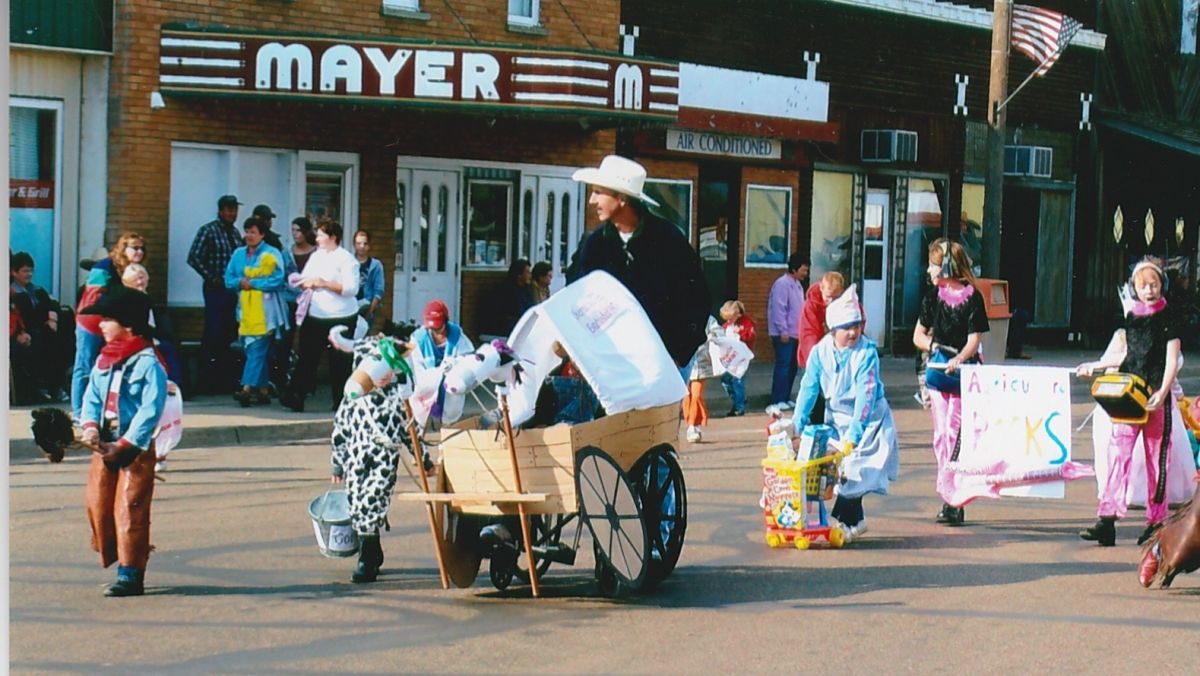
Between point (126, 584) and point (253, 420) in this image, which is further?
point (253, 420)

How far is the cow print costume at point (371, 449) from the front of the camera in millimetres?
8844

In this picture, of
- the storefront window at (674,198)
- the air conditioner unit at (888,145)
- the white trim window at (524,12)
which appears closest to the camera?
the white trim window at (524,12)

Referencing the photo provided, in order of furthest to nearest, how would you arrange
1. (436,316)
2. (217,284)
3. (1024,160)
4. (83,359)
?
(1024,160) → (217,284) → (83,359) → (436,316)

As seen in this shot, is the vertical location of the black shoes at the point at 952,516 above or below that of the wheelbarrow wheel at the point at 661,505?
below

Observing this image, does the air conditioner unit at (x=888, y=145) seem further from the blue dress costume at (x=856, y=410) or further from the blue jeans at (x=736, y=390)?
the blue dress costume at (x=856, y=410)

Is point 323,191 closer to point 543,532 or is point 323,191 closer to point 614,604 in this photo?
point 543,532

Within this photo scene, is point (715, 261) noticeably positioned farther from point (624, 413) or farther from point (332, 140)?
point (624, 413)

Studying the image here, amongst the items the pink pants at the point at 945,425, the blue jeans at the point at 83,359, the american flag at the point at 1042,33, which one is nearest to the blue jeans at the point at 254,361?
the blue jeans at the point at 83,359

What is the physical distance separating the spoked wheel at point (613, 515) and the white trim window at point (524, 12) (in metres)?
13.6

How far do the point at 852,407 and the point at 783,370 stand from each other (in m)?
8.57

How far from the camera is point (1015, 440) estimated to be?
11.4m

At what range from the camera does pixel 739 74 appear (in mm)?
24125

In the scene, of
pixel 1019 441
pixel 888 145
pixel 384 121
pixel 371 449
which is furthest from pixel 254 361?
pixel 888 145

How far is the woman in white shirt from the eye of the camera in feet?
54.9
